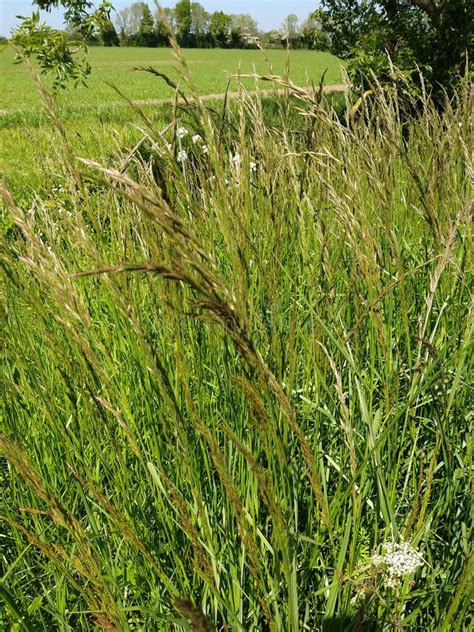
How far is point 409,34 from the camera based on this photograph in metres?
7.11

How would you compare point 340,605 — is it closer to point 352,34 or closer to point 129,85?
point 352,34

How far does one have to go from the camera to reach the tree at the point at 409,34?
6.65 metres

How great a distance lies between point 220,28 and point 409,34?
84.9 m

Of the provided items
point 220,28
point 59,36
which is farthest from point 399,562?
point 220,28

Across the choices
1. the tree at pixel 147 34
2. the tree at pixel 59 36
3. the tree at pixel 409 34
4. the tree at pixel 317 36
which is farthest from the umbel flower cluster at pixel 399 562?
the tree at pixel 147 34

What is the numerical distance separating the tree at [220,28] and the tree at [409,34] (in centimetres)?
7890

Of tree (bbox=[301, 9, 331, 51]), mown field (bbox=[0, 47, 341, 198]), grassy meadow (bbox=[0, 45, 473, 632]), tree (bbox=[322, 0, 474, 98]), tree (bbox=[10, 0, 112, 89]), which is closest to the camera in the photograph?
grassy meadow (bbox=[0, 45, 473, 632])

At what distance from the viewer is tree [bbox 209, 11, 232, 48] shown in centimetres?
8188

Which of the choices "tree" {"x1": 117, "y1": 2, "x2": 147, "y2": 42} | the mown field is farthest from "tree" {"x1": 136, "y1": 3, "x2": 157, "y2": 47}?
the mown field

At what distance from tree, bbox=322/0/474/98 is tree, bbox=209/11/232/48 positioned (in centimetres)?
7890

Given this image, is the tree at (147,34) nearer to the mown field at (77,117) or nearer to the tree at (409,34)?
the mown field at (77,117)

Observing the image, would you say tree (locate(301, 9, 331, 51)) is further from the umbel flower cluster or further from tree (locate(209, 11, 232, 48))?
tree (locate(209, 11, 232, 48))

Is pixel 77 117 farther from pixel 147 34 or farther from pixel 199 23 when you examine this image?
pixel 199 23

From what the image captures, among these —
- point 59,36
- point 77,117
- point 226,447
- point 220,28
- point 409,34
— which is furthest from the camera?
point 220,28
